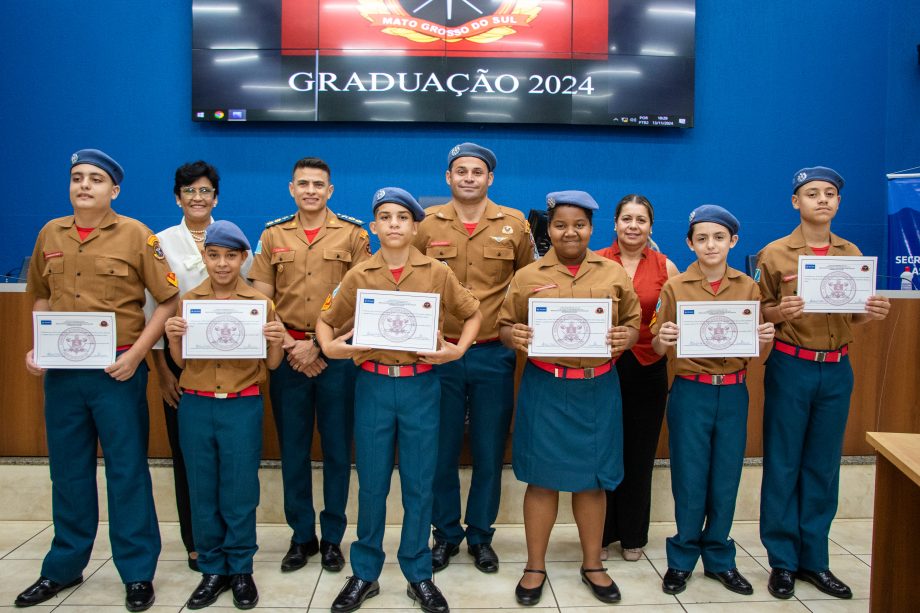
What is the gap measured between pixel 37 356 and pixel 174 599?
1081mm

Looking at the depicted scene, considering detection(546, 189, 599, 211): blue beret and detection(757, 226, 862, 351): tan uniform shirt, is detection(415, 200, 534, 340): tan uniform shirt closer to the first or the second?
detection(546, 189, 599, 211): blue beret

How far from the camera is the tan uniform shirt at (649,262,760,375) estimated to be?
8.84 feet

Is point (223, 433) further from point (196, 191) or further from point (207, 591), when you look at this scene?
point (196, 191)

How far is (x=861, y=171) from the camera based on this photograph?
5473 mm

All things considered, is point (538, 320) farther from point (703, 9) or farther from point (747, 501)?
point (703, 9)

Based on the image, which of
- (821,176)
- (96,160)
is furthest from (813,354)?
(96,160)

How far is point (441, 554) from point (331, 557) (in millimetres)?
475

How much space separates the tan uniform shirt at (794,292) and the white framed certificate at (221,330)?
6.83 ft

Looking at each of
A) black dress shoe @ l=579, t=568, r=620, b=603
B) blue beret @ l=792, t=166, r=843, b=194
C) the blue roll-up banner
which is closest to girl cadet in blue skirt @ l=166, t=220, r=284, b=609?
black dress shoe @ l=579, t=568, r=620, b=603

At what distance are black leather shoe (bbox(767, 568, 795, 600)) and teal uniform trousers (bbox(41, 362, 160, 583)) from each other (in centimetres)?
249

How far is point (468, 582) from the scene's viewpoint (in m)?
2.82

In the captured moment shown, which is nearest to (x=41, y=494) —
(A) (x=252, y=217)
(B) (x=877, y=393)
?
(A) (x=252, y=217)

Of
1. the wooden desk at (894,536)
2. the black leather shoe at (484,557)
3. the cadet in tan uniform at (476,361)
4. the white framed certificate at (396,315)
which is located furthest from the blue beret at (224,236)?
the wooden desk at (894,536)

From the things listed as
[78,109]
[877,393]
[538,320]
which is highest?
[78,109]
